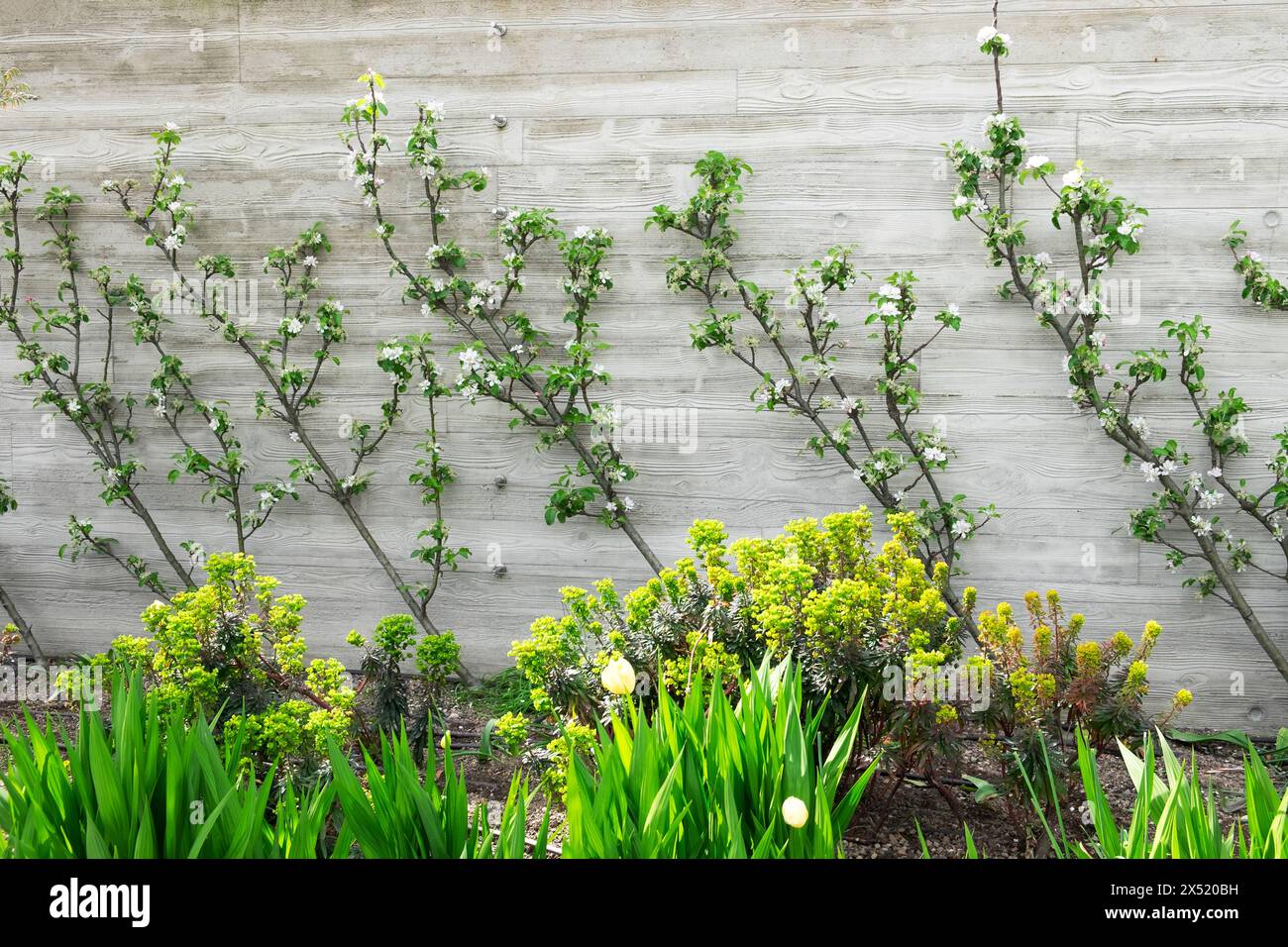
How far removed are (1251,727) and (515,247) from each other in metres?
2.85

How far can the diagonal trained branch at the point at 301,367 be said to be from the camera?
11.9ft

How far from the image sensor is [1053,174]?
327 cm

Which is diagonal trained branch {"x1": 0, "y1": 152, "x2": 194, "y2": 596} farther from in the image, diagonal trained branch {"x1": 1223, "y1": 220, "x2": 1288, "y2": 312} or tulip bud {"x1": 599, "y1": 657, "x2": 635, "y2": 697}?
diagonal trained branch {"x1": 1223, "y1": 220, "x2": 1288, "y2": 312}

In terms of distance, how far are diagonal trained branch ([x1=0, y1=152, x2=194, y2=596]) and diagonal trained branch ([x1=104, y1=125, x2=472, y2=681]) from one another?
0.30 m

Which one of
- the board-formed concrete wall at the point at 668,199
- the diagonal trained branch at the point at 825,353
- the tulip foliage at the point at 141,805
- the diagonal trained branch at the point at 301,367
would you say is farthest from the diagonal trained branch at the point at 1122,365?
the tulip foliage at the point at 141,805

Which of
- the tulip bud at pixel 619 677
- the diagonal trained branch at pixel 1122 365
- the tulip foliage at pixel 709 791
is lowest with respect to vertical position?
the tulip foliage at pixel 709 791

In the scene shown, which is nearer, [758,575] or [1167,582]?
[758,575]

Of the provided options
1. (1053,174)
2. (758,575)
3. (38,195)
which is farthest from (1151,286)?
(38,195)

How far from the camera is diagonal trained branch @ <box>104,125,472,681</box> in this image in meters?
3.64

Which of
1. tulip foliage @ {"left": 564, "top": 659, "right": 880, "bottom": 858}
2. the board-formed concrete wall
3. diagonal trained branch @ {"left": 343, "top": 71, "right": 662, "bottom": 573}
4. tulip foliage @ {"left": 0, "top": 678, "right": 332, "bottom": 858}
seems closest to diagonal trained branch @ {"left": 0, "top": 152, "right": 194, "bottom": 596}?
the board-formed concrete wall

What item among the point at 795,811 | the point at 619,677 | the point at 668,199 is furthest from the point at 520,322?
the point at 795,811

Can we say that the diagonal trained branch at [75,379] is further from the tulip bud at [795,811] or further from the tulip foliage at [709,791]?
the tulip bud at [795,811]

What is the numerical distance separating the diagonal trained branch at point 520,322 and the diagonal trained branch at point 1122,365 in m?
1.26
